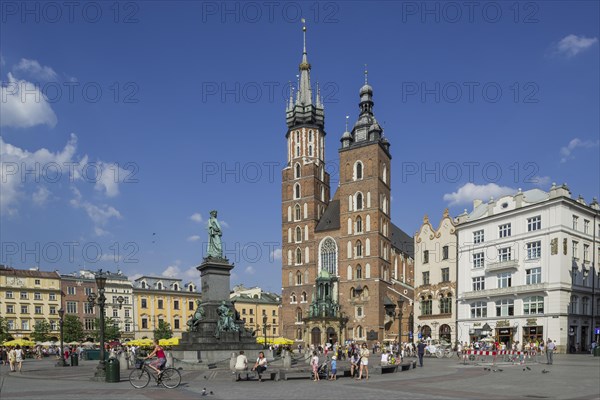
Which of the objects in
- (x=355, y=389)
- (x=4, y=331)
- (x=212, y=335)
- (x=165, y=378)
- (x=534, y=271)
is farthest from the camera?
(x=4, y=331)

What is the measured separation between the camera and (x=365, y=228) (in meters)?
75.0

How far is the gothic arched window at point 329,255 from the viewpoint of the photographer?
3061 inches

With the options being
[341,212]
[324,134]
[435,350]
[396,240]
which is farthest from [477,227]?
[324,134]

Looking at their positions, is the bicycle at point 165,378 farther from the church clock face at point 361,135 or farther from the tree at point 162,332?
the tree at point 162,332

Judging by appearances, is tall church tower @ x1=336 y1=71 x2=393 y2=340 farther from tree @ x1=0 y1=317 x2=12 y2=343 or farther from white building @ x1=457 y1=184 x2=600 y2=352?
tree @ x1=0 y1=317 x2=12 y2=343

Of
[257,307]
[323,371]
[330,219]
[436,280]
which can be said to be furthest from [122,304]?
[323,371]

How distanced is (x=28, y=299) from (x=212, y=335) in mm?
65135

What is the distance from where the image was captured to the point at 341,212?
3066 inches

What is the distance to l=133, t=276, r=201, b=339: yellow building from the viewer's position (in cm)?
9625

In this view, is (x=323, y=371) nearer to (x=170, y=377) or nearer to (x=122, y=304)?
(x=170, y=377)

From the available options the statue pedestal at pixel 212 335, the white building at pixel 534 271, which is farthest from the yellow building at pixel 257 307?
the statue pedestal at pixel 212 335

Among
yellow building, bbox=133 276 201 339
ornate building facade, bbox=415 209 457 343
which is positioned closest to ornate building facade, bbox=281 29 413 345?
ornate building facade, bbox=415 209 457 343

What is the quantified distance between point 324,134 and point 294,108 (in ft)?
21.7

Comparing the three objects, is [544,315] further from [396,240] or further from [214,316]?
[396,240]
